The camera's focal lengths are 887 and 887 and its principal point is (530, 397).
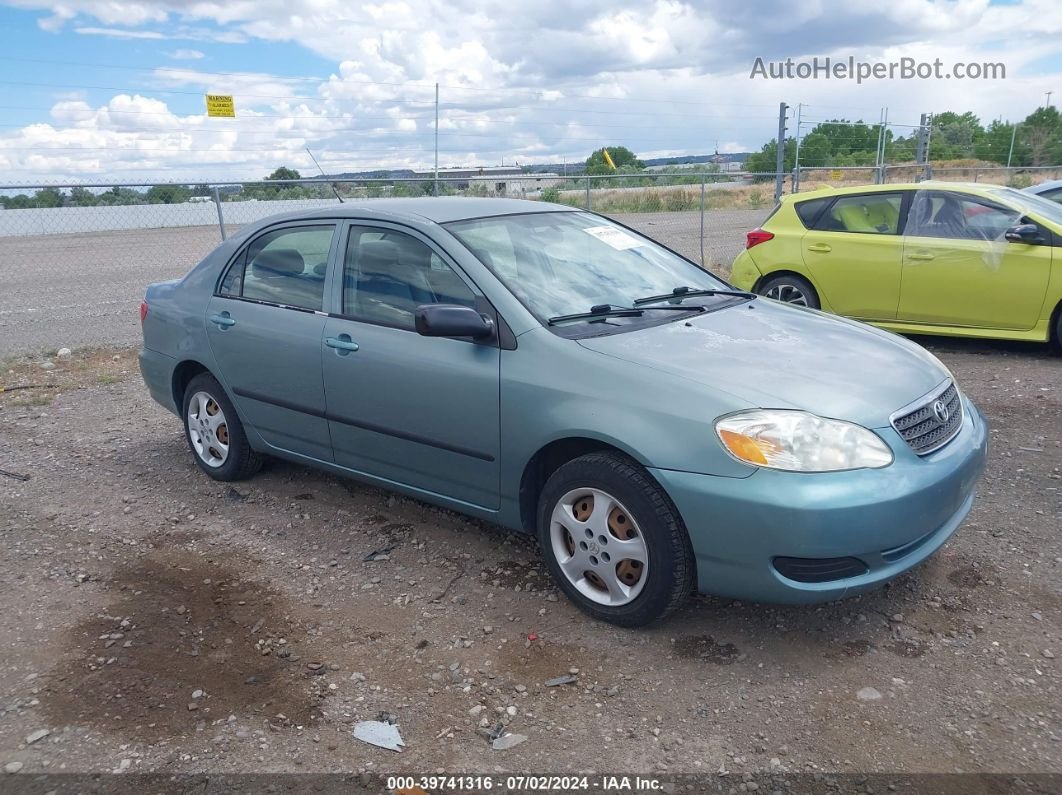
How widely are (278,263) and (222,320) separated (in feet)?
1.57

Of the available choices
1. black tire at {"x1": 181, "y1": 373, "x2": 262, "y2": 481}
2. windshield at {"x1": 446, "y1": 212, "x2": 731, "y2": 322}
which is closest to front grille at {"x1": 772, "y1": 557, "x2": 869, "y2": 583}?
windshield at {"x1": 446, "y1": 212, "x2": 731, "y2": 322}

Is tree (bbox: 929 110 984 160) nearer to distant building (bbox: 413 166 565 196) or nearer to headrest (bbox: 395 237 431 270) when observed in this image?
distant building (bbox: 413 166 565 196)

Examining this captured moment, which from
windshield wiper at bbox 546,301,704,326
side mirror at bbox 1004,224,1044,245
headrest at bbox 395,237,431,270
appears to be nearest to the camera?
windshield wiper at bbox 546,301,704,326

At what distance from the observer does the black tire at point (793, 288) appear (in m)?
8.45

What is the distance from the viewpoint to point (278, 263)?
4.82 meters

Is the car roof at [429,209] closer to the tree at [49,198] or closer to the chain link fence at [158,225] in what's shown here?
the chain link fence at [158,225]

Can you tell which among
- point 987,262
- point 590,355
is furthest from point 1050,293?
point 590,355

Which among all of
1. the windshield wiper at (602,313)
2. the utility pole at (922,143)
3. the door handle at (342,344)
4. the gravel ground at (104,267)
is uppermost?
the utility pole at (922,143)

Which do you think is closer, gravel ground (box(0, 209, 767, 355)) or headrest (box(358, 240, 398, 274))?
headrest (box(358, 240, 398, 274))

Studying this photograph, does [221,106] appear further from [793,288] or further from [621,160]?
[621,160]

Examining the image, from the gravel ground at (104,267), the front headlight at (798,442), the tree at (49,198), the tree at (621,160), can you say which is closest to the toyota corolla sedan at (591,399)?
the front headlight at (798,442)

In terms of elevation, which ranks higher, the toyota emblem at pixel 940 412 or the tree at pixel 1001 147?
the tree at pixel 1001 147

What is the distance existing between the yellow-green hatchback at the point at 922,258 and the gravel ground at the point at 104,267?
4.75 m

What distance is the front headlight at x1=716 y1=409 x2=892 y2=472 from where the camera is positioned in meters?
3.08
